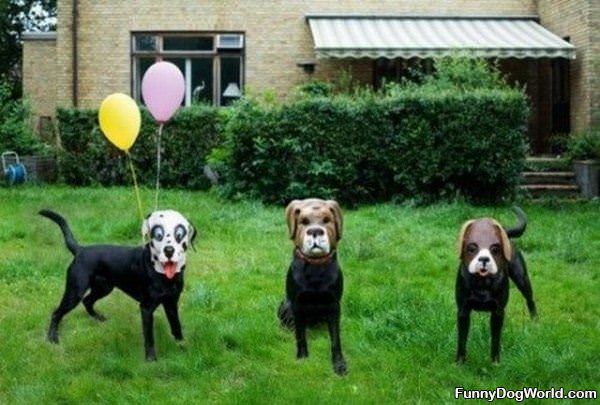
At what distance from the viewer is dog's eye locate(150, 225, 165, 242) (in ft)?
16.1

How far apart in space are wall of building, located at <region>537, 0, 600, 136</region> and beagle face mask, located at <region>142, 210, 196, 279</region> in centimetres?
1387

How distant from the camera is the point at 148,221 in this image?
500cm

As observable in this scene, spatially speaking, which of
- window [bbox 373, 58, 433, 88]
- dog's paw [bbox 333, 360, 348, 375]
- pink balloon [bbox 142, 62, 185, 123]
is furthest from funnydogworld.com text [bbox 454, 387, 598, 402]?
window [bbox 373, 58, 433, 88]

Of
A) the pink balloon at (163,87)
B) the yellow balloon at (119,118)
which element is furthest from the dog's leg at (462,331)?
the pink balloon at (163,87)

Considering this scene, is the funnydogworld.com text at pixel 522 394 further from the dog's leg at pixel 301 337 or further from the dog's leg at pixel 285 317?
the dog's leg at pixel 285 317

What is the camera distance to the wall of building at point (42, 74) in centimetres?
2081

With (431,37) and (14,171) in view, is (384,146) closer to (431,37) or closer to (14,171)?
(431,37)

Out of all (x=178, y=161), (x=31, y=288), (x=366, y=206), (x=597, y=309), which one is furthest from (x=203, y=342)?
(x=178, y=161)

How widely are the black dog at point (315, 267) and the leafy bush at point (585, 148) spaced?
12089 millimetres

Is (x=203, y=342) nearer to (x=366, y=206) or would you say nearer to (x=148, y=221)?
(x=148, y=221)

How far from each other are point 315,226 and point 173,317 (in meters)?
1.49

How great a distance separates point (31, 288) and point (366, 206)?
6845 millimetres

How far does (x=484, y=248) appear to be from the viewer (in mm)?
4629

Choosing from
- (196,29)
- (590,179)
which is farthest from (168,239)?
(196,29)
